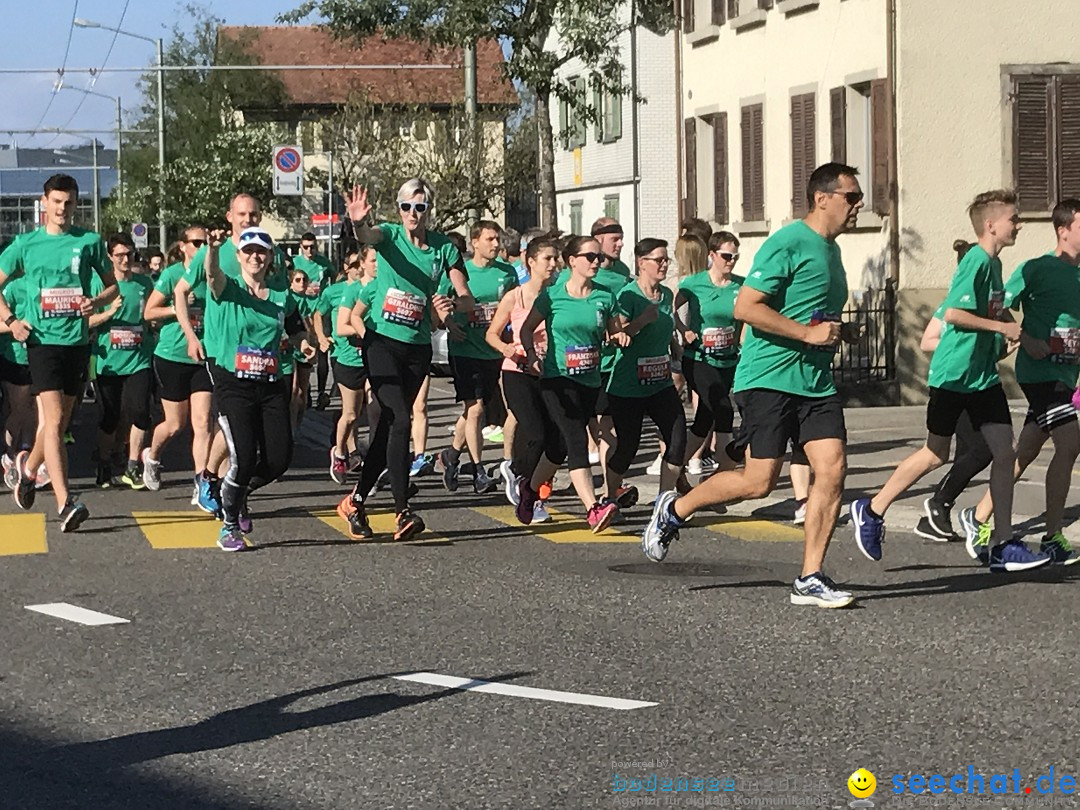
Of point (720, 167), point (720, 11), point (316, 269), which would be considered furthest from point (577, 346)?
point (720, 167)

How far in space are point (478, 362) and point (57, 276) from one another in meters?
3.62

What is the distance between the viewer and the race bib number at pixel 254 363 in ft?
39.1

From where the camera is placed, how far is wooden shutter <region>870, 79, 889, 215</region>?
24875mm

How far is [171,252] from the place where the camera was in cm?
1695

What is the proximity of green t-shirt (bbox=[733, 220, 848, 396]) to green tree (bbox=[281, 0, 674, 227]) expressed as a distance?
74.3 ft

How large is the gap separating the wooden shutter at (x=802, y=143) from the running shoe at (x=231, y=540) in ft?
54.5

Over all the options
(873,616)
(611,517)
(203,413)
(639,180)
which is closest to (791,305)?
(873,616)

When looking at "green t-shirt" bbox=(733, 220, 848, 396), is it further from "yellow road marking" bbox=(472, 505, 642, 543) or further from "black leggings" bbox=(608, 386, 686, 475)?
"black leggings" bbox=(608, 386, 686, 475)

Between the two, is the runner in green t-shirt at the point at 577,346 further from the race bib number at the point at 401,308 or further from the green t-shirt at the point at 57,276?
the green t-shirt at the point at 57,276

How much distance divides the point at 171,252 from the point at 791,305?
842cm

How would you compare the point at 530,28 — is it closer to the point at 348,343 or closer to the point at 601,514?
the point at 348,343

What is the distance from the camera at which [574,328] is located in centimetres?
1270

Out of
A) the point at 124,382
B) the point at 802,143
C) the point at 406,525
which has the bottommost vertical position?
the point at 406,525

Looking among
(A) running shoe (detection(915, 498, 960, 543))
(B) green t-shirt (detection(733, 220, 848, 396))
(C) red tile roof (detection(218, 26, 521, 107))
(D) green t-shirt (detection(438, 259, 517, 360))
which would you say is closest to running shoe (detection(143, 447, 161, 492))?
(D) green t-shirt (detection(438, 259, 517, 360))
